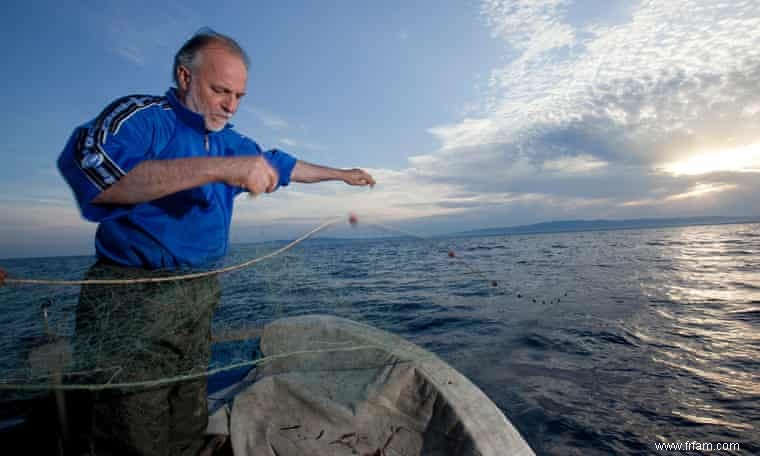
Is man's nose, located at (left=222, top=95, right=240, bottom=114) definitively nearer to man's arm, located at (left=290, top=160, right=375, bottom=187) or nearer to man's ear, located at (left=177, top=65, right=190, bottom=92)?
man's ear, located at (left=177, top=65, right=190, bottom=92)

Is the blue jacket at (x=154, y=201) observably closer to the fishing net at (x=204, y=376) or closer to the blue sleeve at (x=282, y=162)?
the fishing net at (x=204, y=376)

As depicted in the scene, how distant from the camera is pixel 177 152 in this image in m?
1.81

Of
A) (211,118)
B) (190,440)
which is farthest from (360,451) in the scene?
(211,118)

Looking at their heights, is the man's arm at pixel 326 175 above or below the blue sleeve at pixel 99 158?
above

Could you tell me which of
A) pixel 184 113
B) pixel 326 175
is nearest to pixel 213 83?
pixel 184 113

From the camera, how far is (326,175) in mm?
2973

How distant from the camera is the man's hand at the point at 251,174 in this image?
1.32m

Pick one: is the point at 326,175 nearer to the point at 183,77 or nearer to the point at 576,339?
the point at 183,77

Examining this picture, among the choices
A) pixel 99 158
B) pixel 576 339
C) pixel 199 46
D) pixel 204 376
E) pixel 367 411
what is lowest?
pixel 576 339

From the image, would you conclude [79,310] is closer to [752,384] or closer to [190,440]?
[190,440]

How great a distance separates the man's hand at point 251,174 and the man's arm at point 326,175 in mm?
1478

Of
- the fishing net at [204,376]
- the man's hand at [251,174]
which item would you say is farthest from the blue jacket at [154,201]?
the man's hand at [251,174]

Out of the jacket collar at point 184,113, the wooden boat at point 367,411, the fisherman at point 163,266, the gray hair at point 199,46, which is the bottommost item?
the wooden boat at point 367,411

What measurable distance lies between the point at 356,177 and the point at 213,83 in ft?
4.74
